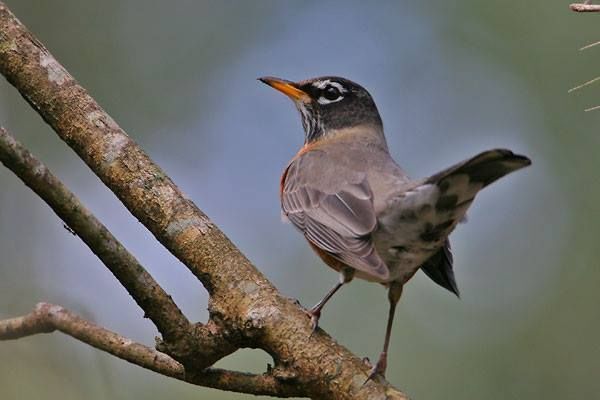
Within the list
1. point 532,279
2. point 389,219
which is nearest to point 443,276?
point 389,219

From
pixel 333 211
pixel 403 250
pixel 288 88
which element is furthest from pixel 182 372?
pixel 288 88

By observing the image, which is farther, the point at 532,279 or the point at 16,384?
the point at 532,279

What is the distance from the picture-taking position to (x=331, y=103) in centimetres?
645

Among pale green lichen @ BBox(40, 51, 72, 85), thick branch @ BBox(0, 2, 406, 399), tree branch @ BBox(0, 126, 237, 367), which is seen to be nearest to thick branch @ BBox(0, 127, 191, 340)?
tree branch @ BBox(0, 126, 237, 367)

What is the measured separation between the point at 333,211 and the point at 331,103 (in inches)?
70.2

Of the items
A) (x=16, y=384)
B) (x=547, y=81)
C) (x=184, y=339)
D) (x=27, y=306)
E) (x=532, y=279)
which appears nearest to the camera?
(x=16, y=384)

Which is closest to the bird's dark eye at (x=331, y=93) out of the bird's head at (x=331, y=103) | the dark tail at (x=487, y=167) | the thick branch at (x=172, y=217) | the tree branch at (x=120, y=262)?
the bird's head at (x=331, y=103)

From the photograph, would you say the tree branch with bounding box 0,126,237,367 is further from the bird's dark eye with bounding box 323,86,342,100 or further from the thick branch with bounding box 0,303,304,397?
the bird's dark eye with bounding box 323,86,342,100

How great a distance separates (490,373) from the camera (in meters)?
5.84

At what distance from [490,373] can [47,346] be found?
14.4 feet

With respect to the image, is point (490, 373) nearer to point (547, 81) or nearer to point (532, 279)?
point (532, 279)

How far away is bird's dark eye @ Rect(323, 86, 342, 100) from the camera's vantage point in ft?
21.1

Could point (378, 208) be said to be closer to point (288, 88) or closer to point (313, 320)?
point (313, 320)

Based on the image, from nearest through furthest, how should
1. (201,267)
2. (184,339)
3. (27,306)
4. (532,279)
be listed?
(27,306)
(184,339)
(201,267)
(532,279)
